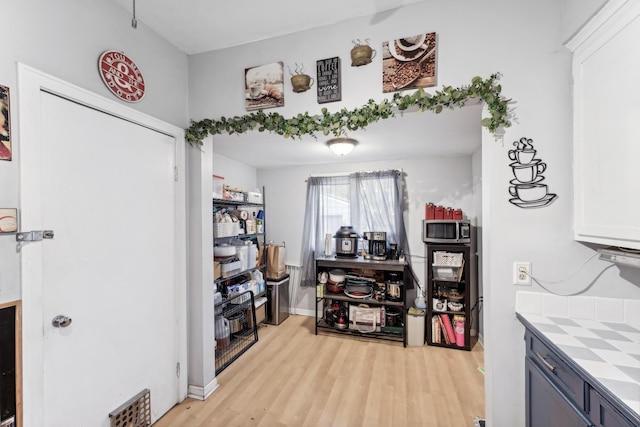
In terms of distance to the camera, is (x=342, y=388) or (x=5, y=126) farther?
(x=342, y=388)

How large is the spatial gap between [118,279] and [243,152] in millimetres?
1962

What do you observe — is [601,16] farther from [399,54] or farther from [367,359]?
[367,359]

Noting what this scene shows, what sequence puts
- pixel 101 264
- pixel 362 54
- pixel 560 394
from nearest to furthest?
pixel 560 394 < pixel 101 264 < pixel 362 54

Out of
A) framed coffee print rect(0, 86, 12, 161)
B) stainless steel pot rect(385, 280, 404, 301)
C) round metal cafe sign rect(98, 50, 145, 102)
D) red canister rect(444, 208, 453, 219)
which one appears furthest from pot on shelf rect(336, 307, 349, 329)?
framed coffee print rect(0, 86, 12, 161)

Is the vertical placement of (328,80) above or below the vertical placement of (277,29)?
below

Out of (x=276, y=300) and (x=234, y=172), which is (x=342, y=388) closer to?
(x=276, y=300)

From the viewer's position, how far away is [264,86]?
6.14 ft

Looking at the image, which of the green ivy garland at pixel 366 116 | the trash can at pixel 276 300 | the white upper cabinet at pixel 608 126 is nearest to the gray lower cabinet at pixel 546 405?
the white upper cabinet at pixel 608 126

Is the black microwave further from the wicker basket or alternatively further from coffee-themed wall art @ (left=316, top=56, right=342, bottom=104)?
coffee-themed wall art @ (left=316, top=56, right=342, bottom=104)

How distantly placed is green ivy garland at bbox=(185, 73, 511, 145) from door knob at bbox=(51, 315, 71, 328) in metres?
1.32

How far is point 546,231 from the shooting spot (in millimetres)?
1395

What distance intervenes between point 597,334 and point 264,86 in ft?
7.45

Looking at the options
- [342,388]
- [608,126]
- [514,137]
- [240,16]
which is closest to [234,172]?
[240,16]

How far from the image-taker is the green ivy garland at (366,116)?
1425 millimetres
